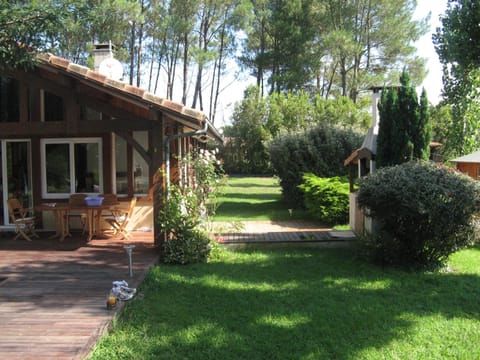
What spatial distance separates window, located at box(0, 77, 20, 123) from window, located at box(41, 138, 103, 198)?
2.70 feet

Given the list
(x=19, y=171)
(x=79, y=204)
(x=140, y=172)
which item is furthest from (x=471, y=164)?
(x=19, y=171)

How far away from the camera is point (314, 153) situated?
1477 cm

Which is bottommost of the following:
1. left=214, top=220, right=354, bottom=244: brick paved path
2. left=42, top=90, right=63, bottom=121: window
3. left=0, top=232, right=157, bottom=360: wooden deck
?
left=0, top=232, right=157, bottom=360: wooden deck

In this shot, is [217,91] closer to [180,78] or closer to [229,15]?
[180,78]

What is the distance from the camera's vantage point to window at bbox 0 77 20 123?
9289 millimetres

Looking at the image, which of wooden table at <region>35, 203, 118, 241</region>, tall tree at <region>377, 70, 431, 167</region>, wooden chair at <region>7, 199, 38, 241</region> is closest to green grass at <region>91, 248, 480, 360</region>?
tall tree at <region>377, 70, 431, 167</region>

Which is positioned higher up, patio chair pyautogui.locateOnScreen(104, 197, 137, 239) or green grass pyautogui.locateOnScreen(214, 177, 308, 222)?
patio chair pyautogui.locateOnScreen(104, 197, 137, 239)

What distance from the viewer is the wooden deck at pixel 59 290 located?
3.97 metres

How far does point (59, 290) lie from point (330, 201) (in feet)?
24.9

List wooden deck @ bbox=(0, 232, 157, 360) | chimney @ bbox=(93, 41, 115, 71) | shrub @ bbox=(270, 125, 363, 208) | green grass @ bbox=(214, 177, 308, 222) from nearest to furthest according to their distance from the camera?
wooden deck @ bbox=(0, 232, 157, 360), chimney @ bbox=(93, 41, 115, 71), green grass @ bbox=(214, 177, 308, 222), shrub @ bbox=(270, 125, 363, 208)

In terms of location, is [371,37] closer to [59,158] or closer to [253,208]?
[253,208]

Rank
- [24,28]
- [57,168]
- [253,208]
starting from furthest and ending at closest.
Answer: [253,208], [57,168], [24,28]

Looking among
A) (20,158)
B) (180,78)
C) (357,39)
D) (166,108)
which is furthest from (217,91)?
(166,108)

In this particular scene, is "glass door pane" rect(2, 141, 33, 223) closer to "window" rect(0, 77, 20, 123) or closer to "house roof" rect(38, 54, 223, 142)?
"window" rect(0, 77, 20, 123)
